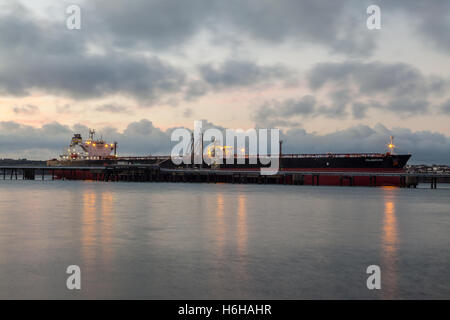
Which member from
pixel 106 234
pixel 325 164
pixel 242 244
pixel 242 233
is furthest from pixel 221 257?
pixel 325 164

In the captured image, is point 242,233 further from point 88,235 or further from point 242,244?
point 88,235

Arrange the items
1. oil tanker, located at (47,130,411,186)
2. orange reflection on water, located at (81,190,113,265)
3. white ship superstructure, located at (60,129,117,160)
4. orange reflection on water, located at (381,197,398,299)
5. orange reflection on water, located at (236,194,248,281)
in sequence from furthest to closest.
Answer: white ship superstructure, located at (60,129,117,160) → oil tanker, located at (47,130,411,186) → orange reflection on water, located at (81,190,113,265) → orange reflection on water, located at (236,194,248,281) → orange reflection on water, located at (381,197,398,299)

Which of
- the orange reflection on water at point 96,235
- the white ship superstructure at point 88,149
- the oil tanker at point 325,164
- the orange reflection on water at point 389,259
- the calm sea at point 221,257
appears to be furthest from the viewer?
the white ship superstructure at point 88,149

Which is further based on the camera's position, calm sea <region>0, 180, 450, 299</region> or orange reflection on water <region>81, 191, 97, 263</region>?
orange reflection on water <region>81, 191, 97, 263</region>

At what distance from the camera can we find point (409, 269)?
1137cm

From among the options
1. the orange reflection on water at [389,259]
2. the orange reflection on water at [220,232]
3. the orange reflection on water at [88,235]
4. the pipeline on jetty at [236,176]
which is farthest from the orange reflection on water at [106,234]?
the pipeline on jetty at [236,176]

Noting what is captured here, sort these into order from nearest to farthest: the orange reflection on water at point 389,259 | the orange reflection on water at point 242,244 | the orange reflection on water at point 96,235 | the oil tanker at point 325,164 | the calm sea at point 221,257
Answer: the calm sea at point 221,257, the orange reflection on water at point 389,259, the orange reflection on water at point 242,244, the orange reflection on water at point 96,235, the oil tanker at point 325,164

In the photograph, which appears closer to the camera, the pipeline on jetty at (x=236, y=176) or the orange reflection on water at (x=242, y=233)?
the orange reflection on water at (x=242, y=233)

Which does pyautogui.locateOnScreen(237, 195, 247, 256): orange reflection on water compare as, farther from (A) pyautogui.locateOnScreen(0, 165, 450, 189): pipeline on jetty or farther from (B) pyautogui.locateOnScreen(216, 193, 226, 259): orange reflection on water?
(A) pyautogui.locateOnScreen(0, 165, 450, 189): pipeline on jetty

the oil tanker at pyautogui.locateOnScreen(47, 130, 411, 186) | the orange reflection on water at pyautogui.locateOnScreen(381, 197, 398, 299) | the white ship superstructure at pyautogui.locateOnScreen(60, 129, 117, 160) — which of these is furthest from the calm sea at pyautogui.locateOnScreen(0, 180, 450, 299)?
the white ship superstructure at pyautogui.locateOnScreen(60, 129, 117, 160)

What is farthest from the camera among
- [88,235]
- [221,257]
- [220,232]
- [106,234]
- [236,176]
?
[236,176]

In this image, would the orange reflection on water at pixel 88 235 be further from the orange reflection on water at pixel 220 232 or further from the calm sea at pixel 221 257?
the orange reflection on water at pixel 220 232
